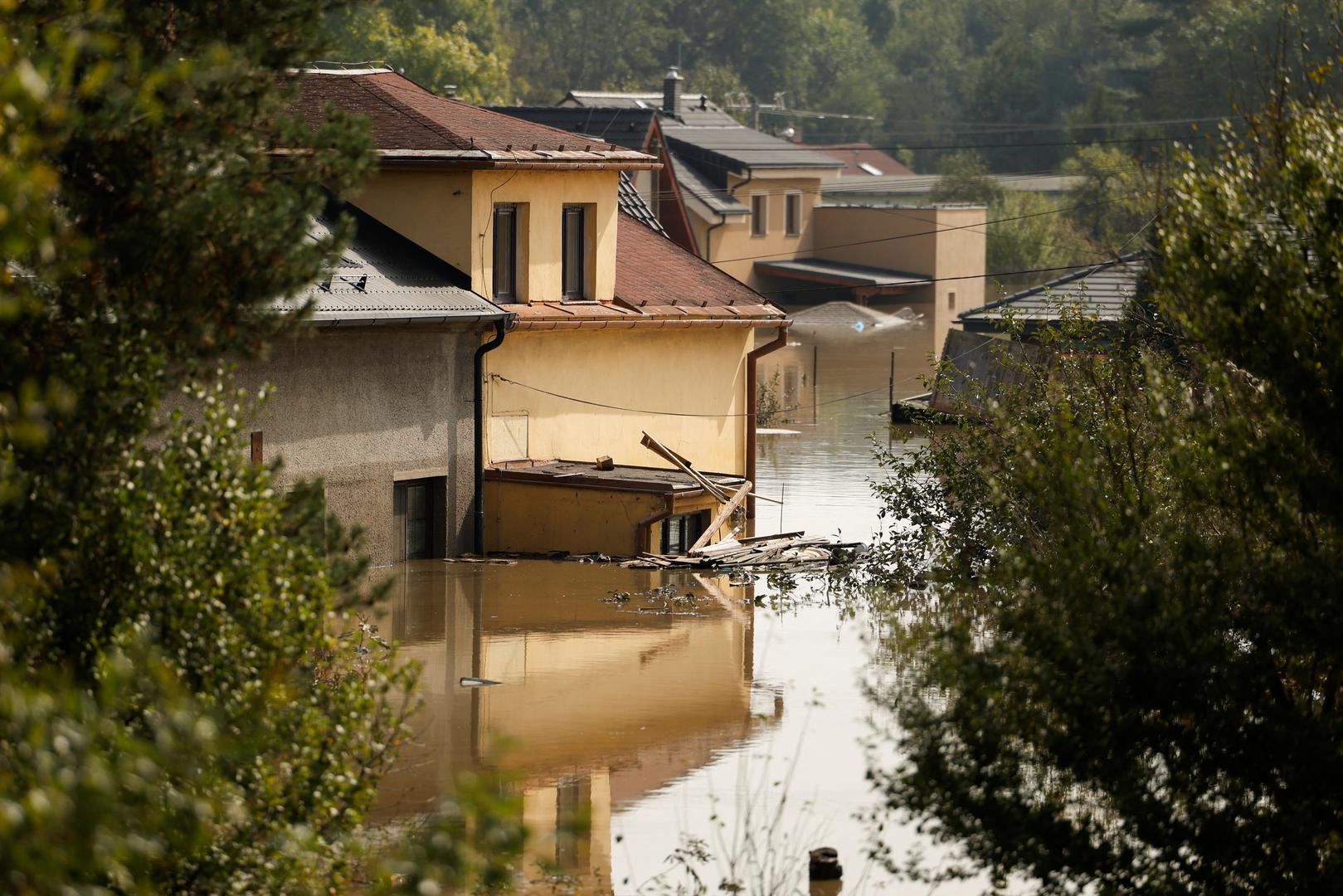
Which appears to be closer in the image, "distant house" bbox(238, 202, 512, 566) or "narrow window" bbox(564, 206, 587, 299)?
"distant house" bbox(238, 202, 512, 566)

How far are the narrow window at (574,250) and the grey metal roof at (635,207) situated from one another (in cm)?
509

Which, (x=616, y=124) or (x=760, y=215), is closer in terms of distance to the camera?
(x=616, y=124)

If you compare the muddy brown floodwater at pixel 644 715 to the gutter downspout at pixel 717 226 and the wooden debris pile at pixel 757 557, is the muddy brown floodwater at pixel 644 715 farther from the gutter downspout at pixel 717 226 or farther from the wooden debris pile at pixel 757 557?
the gutter downspout at pixel 717 226

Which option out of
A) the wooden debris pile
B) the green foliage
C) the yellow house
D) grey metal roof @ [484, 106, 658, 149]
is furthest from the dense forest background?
the wooden debris pile

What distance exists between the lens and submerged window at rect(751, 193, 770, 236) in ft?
215

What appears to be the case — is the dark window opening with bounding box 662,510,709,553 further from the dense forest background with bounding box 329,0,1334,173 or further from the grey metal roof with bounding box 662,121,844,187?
the dense forest background with bounding box 329,0,1334,173

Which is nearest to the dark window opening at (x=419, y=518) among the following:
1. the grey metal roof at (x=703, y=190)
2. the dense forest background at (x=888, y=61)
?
the grey metal roof at (x=703, y=190)

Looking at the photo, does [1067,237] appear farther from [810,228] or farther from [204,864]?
[204,864]

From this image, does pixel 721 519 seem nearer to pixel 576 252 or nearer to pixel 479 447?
pixel 479 447

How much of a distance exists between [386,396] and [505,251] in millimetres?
3261

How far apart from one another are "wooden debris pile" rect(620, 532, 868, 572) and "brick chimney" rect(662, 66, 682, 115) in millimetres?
40850

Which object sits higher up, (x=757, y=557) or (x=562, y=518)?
(x=562, y=518)

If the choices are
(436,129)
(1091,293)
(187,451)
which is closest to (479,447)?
(436,129)

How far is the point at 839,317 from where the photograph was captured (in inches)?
2527
